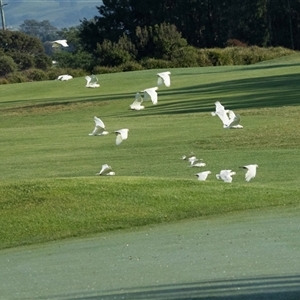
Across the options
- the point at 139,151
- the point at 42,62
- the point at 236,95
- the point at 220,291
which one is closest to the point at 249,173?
the point at 139,151

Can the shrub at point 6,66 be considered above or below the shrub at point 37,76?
below

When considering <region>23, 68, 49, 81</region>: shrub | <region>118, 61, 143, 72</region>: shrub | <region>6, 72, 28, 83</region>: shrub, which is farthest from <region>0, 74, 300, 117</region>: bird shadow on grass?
<region>23, 68, 49, 81</region>: shrub

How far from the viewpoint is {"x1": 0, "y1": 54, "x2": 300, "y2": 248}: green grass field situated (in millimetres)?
12438

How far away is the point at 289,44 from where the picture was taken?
8062 cm

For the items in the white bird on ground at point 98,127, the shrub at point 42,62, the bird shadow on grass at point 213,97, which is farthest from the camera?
the shrub at point 42,62

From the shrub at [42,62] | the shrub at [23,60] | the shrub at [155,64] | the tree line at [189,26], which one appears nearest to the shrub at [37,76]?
the shrub at [155,64]

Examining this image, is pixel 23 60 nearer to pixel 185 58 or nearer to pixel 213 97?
pixel 185 58

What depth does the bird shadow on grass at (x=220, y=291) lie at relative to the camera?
20.2 feet

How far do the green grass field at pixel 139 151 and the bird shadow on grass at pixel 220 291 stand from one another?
195 inches

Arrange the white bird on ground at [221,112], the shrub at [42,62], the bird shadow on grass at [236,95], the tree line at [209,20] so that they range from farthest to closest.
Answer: the shrub at [42,62], the tree line at [209,20], the bird shadow on grass at [236,95], the white bird on ground at [221,112]

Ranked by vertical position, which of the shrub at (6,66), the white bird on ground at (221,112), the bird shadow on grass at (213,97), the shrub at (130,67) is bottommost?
the shrub at (6,66)

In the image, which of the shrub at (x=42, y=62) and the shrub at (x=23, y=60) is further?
the shrub at (x=23, y=60)

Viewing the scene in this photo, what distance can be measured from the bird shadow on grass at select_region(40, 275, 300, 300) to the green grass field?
495 cm

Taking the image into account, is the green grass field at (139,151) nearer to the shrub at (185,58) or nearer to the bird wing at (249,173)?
the bird wing at (249,173)
